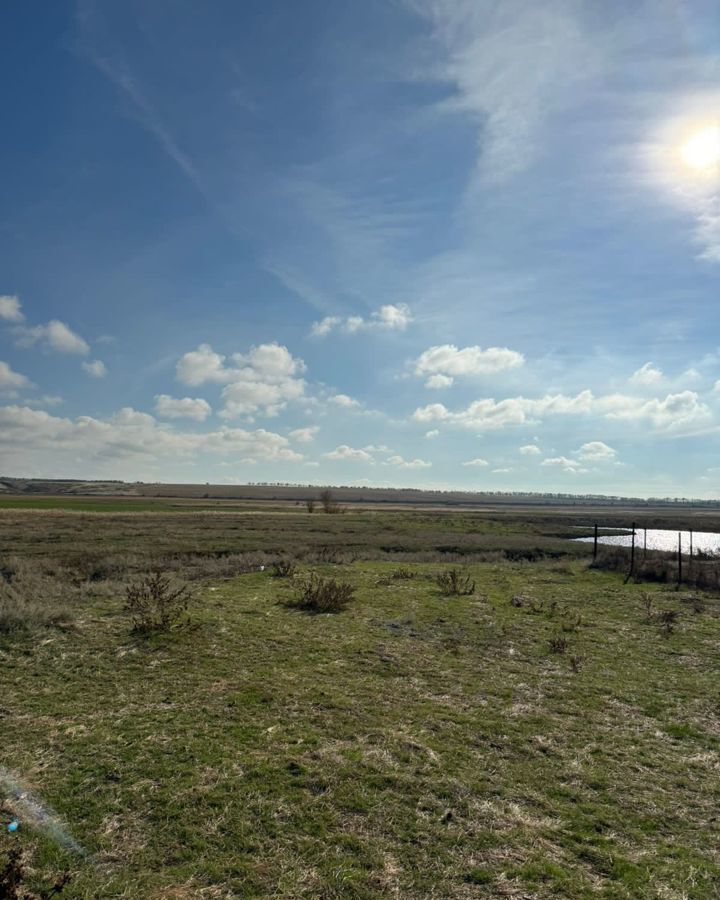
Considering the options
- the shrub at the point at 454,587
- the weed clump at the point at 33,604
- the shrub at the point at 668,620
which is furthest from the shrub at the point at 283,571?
the shrub at the point at 668,620

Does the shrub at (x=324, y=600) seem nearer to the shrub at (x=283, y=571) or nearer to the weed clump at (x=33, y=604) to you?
the shrub at (x=283, y=571)

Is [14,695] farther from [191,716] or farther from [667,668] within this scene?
[667,668]

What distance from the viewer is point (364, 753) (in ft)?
23.5

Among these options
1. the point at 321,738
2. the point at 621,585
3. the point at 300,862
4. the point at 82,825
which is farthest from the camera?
the point at 621,585

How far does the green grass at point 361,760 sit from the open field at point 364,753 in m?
0.03

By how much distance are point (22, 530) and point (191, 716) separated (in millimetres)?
44819

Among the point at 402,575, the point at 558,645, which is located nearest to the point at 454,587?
the point at 402,575

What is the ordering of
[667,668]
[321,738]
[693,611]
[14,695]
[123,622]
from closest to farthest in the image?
[321,738], [14,695], [667,668], [123,622], [693,611]

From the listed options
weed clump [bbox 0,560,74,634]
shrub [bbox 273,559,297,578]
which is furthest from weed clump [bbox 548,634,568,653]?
shrub [bbox 273,559,297,578]

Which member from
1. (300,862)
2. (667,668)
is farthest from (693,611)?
(300,862)

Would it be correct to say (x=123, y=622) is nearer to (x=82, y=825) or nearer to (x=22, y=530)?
(x=82, y=825)

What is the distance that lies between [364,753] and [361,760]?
0.72ft

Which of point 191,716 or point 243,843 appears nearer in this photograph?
point 243,843

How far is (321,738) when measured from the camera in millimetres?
7543
